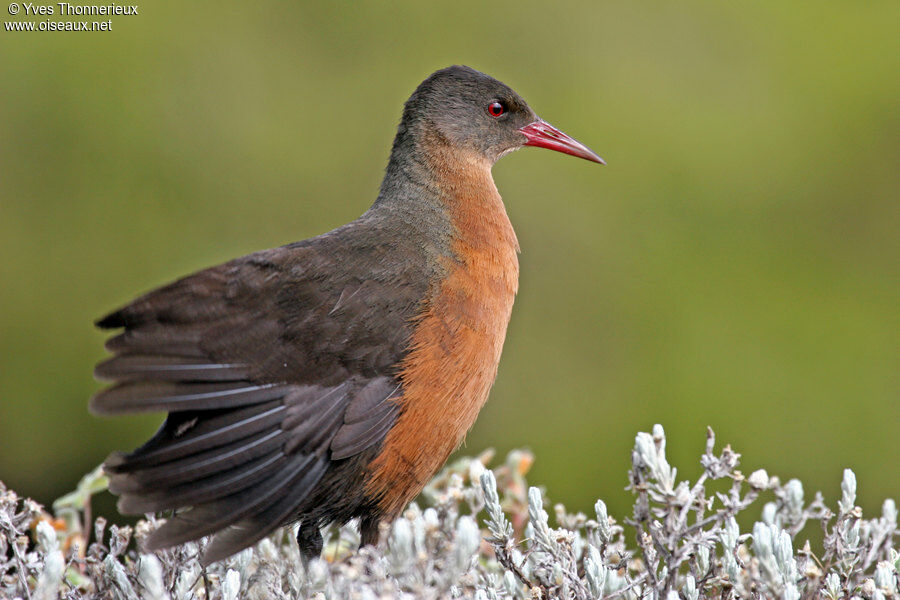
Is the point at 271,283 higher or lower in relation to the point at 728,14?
lower

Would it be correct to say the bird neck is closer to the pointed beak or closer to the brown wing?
the pointed beak

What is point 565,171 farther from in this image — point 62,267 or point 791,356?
point 62,267

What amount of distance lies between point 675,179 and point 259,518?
3226mm

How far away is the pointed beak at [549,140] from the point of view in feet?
12.1

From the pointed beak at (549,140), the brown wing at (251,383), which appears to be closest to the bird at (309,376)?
the brown wing at (251,383)

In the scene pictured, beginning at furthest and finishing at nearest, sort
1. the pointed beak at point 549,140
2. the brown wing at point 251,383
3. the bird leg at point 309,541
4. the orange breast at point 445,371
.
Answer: the pointed beak at point 549,140 < the bird leg at point 309,541 < the orange breast at point 445,371 < the brown wing at point 251,383

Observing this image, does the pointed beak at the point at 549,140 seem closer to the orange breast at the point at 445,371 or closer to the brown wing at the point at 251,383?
the orange breast at the point at 445,371

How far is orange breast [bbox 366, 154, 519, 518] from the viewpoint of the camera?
8.89 ft

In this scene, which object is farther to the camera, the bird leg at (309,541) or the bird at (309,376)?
the bird leg at (309,541)

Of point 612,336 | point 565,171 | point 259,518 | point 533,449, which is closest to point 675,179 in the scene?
point 565,171

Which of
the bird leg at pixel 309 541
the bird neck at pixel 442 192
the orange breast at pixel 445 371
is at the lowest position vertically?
the bird leg at pixel 309 541

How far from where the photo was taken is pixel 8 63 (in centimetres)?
494

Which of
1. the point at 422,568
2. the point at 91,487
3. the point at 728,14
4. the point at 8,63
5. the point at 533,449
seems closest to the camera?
the point at 422,568

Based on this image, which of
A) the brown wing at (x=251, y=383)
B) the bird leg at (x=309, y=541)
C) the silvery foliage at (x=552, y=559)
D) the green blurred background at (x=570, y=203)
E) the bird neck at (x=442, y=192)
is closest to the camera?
the silvery foliage at (x=552, y=559)
